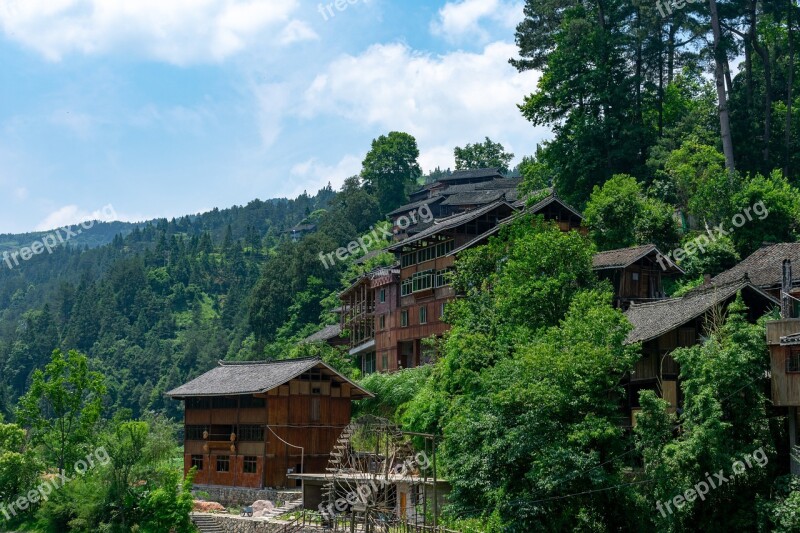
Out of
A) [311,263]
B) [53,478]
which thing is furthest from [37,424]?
[311,263]

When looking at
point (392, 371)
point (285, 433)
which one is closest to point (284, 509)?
point (285, 433)

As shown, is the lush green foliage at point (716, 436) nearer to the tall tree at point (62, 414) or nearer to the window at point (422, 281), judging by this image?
the window at point (422, 281)

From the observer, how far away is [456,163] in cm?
12469

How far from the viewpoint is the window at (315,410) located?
53375mm

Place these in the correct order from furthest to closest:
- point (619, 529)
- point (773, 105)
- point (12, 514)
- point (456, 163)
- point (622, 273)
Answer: point (456, 163) → point (773, 105) → point (12, 514) → point (622, 273) → point (619, 529)

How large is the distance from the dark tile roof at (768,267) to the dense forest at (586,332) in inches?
173

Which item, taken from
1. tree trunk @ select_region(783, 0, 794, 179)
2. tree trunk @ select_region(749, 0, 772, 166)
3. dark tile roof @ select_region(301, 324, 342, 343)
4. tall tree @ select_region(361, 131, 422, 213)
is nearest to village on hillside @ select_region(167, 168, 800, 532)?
dark tile roof @ select_region(301, 324, 342, 343)

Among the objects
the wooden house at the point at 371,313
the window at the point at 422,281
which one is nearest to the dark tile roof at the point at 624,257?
the window at the point at 422,281

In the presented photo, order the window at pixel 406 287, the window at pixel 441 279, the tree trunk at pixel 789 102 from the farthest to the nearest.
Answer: the window at pixel 406 287 → the tree trunk at pixel 789 102 → the window at pixel 441 279

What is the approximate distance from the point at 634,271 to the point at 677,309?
10.7 meters

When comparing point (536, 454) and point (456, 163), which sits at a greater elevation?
point (456, 163)

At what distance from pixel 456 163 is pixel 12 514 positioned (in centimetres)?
8198

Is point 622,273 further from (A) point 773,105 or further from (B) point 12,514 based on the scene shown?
(B) point 12,514

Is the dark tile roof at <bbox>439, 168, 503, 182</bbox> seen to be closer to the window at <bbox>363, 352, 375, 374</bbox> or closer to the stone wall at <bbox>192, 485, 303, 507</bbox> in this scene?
the window at <bbox>363, 352, 375, 374</bbox>
